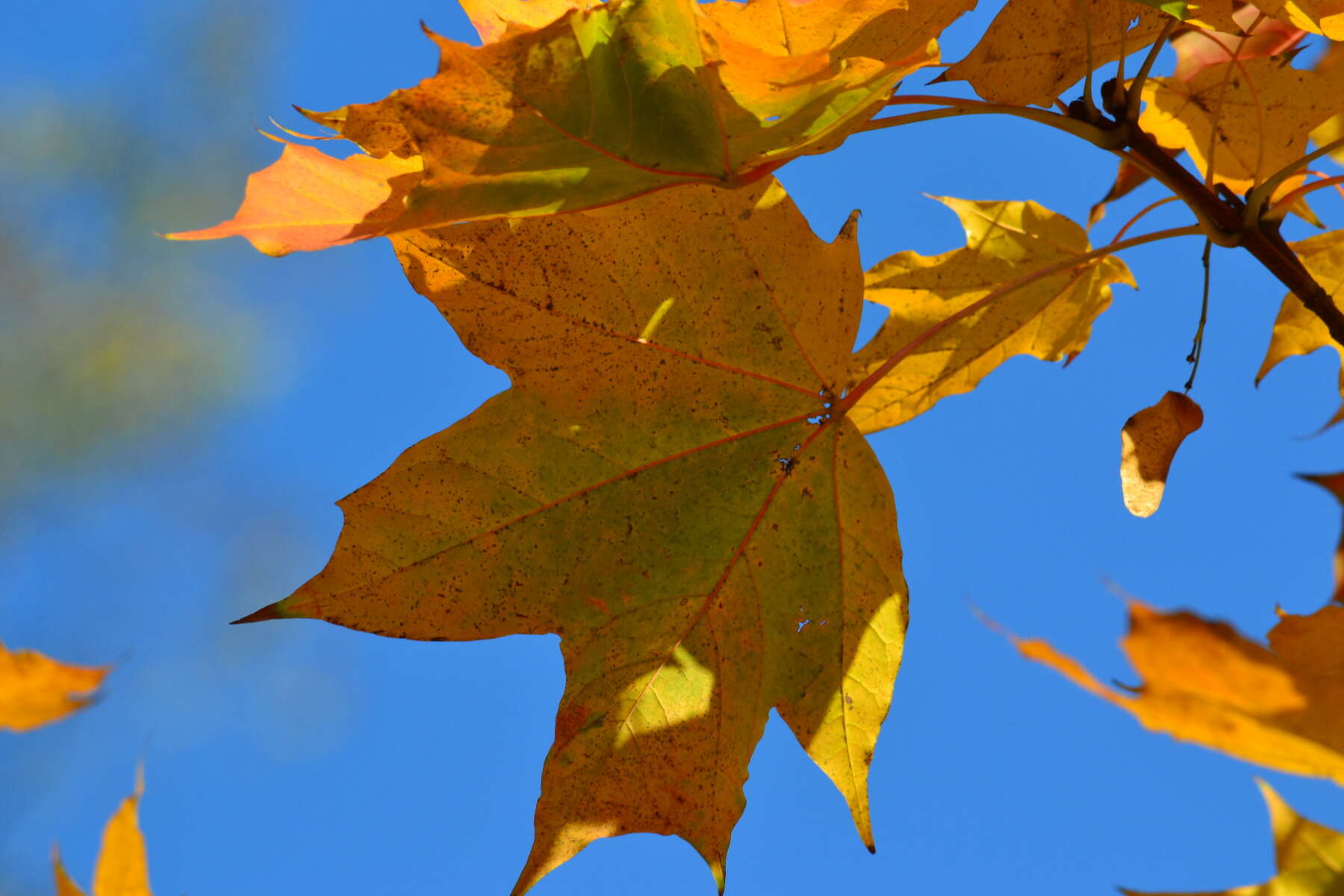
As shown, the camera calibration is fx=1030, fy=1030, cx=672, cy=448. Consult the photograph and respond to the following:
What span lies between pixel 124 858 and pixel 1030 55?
46cm

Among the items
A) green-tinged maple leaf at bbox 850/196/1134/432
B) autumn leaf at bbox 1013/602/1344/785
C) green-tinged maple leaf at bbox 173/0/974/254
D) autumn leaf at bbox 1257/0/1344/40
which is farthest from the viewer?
green-tinged maple leaf at bbox 850/196/1134/432

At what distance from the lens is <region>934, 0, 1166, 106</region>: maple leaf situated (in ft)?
1.49

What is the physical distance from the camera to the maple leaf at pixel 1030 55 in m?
0.45

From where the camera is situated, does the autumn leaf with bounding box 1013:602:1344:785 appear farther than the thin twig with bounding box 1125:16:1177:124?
No

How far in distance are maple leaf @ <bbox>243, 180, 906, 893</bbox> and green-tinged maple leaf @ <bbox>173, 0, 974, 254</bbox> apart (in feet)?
0.21

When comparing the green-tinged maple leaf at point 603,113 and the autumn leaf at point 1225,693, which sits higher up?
the green-tinged maple leaf at point 603,113

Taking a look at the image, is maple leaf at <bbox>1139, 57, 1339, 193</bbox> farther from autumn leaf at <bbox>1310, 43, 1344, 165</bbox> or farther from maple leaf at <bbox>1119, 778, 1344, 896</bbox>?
maple leaf at <bbox>1119, 778, 1344, 896</bbox>

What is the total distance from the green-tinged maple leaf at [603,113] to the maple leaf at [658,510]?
0.21 ft

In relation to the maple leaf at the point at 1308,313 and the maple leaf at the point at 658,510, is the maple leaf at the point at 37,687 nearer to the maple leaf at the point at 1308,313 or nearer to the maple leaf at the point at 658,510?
the maple leaf at the point at 658,510

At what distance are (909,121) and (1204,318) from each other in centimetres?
21

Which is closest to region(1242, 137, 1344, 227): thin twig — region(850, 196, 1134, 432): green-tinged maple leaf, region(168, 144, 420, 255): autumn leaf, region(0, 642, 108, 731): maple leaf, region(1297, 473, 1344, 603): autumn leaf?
region(850, 196, 1134, 432): green-tinged maple leaf

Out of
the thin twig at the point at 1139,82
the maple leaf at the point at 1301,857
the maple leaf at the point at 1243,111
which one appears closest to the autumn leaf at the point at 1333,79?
the maple leaf at the point at 1243,111

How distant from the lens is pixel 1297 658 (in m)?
0.37

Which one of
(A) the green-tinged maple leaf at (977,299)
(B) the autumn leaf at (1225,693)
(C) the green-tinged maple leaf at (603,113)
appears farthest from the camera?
(A) the green-tinged maple leaf at (977,299)
